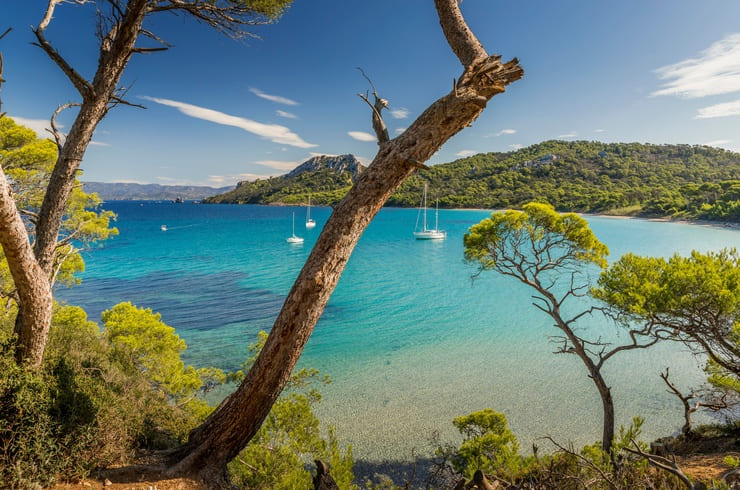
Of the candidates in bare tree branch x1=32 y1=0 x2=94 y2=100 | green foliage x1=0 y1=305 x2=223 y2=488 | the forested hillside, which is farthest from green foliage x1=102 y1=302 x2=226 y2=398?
the forested hillside

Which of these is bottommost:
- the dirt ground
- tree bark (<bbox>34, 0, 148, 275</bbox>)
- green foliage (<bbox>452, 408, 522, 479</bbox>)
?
green foliage (<bbox>452, 408, 522, 479</bbox>)

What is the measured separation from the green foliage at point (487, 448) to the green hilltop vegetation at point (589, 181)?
45877 millimetres

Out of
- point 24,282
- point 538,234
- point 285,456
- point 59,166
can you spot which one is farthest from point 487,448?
point 59,166

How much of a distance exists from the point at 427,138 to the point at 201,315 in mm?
16795

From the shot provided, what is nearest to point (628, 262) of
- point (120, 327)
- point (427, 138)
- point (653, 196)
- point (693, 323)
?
point (693, 323)

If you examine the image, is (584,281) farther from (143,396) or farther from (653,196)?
(653,196)

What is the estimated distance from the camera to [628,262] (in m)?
6.68

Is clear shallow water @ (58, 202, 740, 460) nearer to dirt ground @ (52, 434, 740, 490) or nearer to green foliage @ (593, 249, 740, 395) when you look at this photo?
dirt ground @ (52, 434, 740, 490)

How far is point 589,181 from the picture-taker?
75.5m

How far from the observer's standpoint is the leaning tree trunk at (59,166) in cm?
254

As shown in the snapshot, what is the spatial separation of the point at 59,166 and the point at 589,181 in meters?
89.1

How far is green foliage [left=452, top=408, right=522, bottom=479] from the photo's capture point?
5.11 m

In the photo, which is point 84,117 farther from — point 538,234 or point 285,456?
point 538,234

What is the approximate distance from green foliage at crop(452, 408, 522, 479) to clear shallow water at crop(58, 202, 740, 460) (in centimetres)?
157
